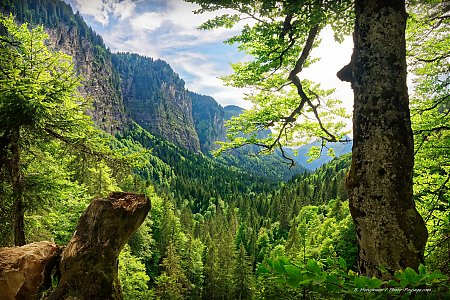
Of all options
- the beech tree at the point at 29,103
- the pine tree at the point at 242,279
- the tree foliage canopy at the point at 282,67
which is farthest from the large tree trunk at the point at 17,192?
the pine tree at the point at 242,279

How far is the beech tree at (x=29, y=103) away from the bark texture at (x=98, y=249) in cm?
343

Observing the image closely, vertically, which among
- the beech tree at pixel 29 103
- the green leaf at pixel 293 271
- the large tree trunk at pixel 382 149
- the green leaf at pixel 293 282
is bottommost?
the green leaf at pixel 293 282

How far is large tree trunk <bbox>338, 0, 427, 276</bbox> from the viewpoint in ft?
11.1

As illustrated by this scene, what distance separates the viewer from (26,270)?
21.6 ft

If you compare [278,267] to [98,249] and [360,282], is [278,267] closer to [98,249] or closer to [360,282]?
[360,282]

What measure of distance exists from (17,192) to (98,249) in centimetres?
465

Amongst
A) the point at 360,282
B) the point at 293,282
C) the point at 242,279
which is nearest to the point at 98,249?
the point at 293,282

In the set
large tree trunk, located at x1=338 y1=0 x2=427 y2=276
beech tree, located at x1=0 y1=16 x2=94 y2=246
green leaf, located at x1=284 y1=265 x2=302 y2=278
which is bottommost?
green leaf, located at x1=284 y1=265 x2=302 y2=278

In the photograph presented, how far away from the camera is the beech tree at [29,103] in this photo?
7.99 metres

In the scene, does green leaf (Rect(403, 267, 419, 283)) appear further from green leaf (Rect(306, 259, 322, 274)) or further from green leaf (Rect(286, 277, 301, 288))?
green leaf (Rect(286, 277, 301, 288))

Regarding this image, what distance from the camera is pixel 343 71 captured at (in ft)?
13.9

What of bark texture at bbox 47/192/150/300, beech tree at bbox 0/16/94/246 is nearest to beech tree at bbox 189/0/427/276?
bark texture at bbox 47/192/150/300

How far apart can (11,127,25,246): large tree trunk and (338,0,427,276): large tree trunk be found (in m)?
9.58

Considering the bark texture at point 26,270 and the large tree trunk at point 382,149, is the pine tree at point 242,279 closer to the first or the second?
the bark texture at point 26,270
